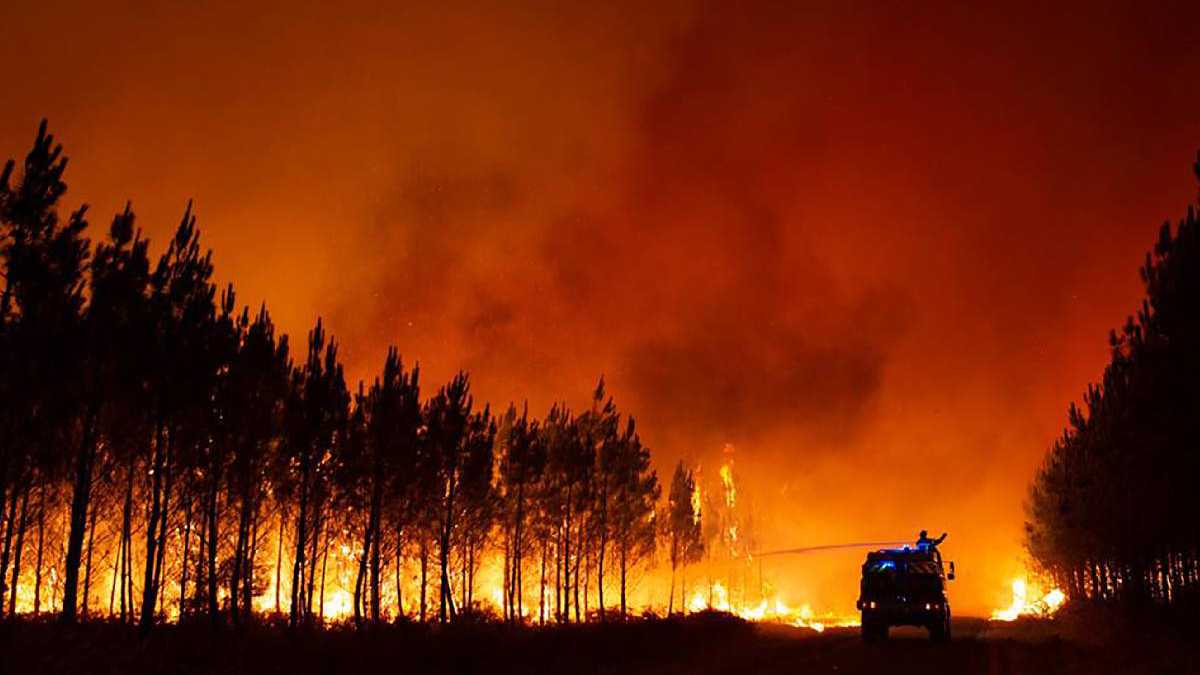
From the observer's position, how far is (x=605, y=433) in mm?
55438

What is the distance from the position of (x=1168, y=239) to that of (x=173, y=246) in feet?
106

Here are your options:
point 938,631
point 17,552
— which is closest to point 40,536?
point 17,552

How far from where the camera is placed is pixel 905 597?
2933cm

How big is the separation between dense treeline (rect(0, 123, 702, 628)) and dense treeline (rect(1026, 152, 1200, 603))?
26.0 m

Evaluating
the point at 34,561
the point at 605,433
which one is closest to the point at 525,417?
the point at 605,433

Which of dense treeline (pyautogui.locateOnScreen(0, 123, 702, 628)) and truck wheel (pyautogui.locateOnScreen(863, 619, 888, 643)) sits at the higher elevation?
dense treeline (pyautogui.locateOnScreen(0, 123, 702, 628))

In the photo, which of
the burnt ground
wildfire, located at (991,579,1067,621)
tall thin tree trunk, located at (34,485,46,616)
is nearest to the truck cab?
the burnt ground

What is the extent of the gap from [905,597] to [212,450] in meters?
23.9

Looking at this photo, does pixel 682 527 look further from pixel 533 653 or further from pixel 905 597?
pixel 533 653

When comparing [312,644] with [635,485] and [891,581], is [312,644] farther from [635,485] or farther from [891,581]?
[635,485]

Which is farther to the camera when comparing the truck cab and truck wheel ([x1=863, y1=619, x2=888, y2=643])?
truck wheel ([x1=863, y1=619, x2=888, y2=643])

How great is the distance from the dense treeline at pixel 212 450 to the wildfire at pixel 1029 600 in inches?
1457

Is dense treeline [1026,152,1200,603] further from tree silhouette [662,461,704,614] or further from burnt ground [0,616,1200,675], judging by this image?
tree silhouette [662,461,704,614]

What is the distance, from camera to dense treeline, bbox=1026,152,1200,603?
29078mm
